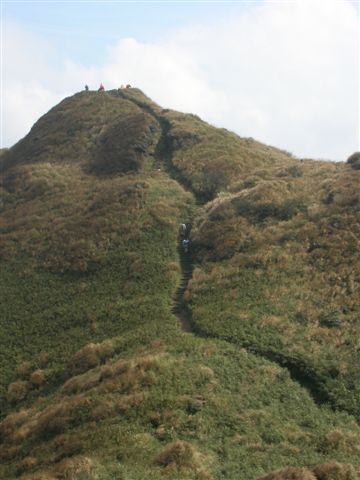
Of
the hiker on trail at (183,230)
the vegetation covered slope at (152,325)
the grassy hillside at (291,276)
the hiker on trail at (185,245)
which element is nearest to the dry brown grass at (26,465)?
the vegetation covered slope at (152,325)

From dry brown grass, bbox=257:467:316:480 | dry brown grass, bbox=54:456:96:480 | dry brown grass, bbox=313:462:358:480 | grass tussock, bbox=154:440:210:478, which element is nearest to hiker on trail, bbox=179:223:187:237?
grass tussock, bbox=154:440:210:478

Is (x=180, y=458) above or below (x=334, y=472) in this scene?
below

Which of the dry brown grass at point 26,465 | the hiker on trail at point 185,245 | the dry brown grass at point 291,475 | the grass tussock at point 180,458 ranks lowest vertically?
the dry brown grass at point 26,465

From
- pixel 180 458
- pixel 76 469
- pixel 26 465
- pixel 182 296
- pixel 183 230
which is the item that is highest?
pixel 183 230

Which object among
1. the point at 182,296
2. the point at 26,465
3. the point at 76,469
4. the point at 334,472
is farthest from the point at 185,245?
the point at 334,472

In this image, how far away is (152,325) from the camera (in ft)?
112

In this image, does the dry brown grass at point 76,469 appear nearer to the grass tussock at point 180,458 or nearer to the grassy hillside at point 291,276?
the grass tussock at point 180,458

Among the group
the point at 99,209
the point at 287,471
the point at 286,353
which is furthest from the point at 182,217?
the point at 287,471

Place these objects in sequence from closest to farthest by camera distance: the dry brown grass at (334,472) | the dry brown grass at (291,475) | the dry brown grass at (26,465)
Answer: the dry brown grass at (291,475)
the dry brown grass at (334,472)
the dry brown grass at (26,465)

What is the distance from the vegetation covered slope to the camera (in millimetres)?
21156

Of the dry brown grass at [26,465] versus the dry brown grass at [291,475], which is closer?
the dry brown grass at [291,475]

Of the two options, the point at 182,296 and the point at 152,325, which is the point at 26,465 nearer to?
the point at 152,325

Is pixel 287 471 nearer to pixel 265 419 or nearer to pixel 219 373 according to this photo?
pixel 265 419

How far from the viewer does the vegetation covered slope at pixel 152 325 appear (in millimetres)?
21156
